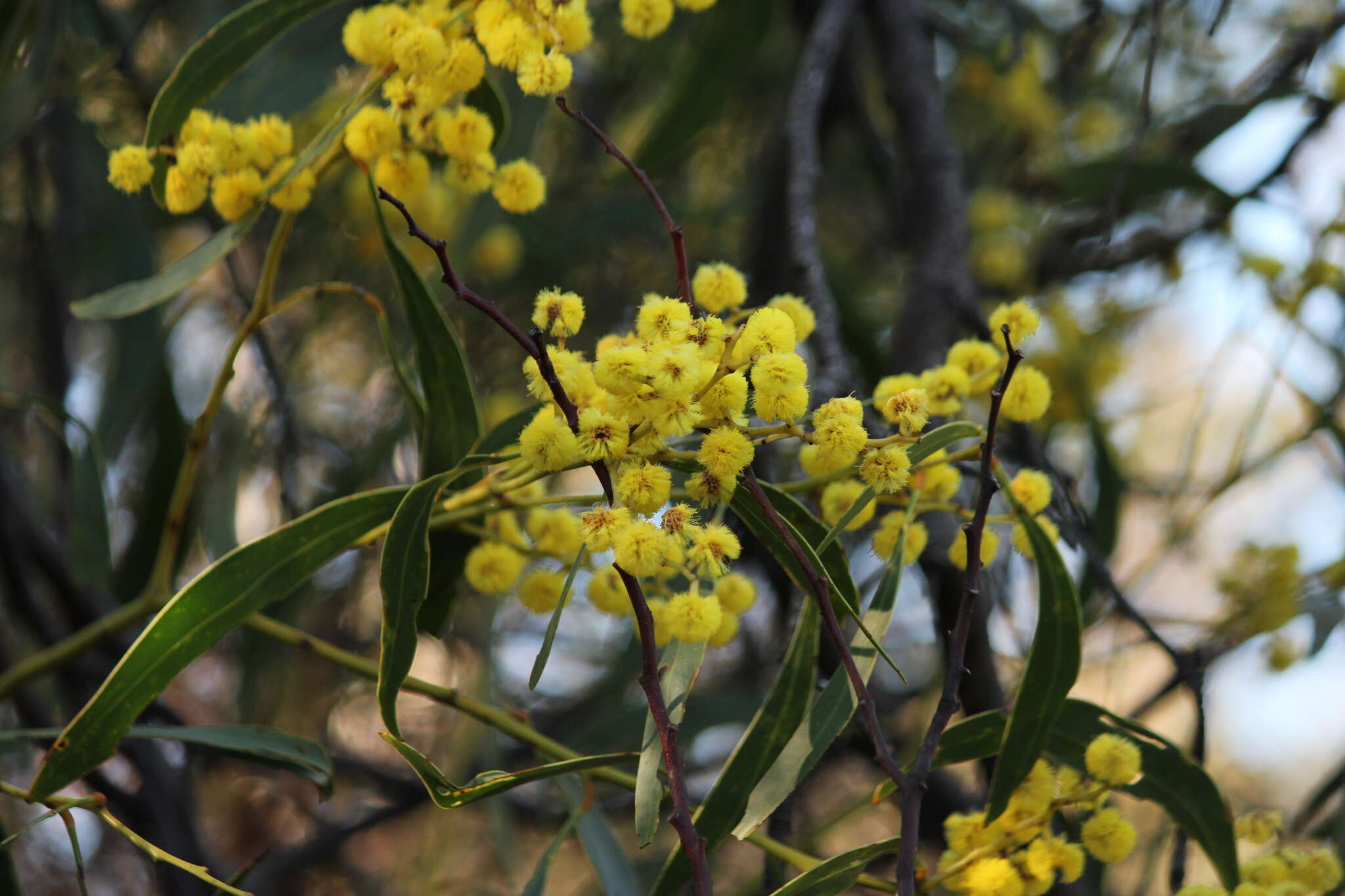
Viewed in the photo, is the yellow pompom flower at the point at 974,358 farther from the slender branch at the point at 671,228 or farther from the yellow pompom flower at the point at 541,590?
the yellow pompom flower at the point at 541,590

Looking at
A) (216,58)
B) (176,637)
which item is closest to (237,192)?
(216,58)

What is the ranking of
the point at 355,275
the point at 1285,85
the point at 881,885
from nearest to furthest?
the point at 881,885, the point at 1285,85, the point at 355,275

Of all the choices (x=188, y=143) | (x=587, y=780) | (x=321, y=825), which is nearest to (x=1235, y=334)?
(x=587, y=780)

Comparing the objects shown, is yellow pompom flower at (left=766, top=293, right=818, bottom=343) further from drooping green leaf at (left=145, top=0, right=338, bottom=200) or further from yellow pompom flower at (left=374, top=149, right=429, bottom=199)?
drooping green leaf at (left=145, top=0, right=338, bottom=200)

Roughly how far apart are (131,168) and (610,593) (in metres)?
0.54

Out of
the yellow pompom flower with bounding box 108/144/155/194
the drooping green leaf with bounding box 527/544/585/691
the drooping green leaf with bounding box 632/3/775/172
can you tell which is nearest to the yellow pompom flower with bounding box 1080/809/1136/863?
the drooping green leaf with bounding box 527/544/585/691

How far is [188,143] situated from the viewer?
0.93 metres

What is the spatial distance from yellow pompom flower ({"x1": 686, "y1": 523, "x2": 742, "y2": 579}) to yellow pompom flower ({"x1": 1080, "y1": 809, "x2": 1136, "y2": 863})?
14.8 inches

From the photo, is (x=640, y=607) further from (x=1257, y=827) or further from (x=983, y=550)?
(x=1257, y=827)

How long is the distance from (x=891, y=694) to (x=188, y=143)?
1.51 metres

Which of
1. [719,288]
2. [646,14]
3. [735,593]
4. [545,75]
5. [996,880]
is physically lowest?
[996,880]

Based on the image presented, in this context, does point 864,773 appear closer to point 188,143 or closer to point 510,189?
point 510,189

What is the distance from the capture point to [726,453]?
2.20 feet

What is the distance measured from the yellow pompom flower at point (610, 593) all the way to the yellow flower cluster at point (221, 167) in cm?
42
